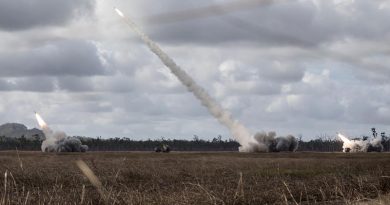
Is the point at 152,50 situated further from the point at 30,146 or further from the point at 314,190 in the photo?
the point at 30,146

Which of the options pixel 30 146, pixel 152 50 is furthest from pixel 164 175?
pixel 30 146

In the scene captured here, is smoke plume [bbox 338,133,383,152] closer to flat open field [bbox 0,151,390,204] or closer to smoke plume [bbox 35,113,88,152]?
smoke plume [bbox 35,113,88,152]

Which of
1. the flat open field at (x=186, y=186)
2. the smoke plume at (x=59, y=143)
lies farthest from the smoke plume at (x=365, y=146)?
the flat open field at (x=186, y=186)

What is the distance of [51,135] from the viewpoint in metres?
137

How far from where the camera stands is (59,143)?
127750 mm

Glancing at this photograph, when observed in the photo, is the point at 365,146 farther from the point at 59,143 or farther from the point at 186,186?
the point at 186,186

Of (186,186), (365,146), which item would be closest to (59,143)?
(365,146)

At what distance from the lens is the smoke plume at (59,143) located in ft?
414

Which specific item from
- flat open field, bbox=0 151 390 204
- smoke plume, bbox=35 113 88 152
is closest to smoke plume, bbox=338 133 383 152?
smoke plume, bbox=35 113 88 152

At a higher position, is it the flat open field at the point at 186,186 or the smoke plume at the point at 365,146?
the smoke plume at the point at 365,146

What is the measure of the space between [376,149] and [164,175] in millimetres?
105529

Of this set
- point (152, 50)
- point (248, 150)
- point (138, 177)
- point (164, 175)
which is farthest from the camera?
point (248, 150)

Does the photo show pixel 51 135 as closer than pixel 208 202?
No

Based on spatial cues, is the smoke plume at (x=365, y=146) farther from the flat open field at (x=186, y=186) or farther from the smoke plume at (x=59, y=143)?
the flat open field at (x=186, y=186)
